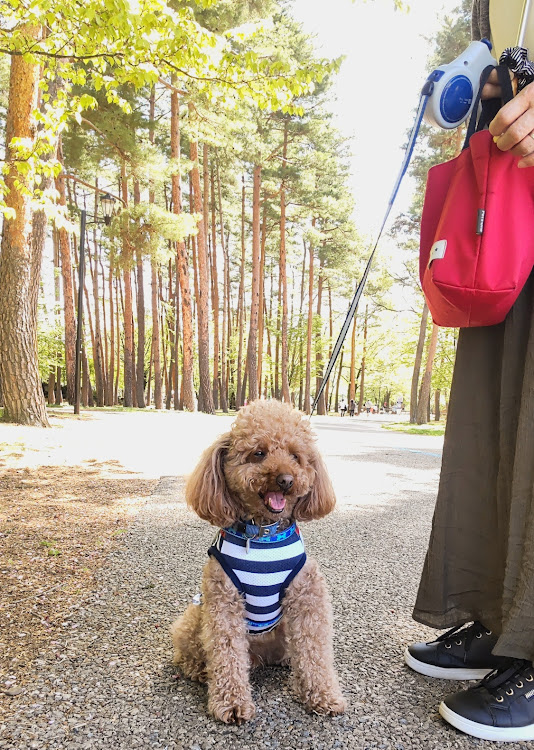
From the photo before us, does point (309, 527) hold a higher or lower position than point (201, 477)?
lower

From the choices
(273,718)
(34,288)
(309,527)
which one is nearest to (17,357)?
(34,288)

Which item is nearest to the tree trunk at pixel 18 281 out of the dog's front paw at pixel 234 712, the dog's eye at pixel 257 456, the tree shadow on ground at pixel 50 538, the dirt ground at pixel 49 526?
the dirt ground at pixel 49 526

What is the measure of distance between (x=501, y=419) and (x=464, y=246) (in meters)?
0.59

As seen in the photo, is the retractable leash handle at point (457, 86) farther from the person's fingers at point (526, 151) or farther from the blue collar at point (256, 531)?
the blue collar at point (256, 531)

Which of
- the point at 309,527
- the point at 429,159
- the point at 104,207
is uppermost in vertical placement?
the point at 429,159

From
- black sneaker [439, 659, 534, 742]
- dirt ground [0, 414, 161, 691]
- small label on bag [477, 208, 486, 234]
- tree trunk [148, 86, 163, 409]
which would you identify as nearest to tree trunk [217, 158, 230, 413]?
tree trunk [148, 86, 163, 409]

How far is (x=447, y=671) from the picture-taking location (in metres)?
1.89

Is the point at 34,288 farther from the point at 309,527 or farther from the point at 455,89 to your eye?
the point at 455,89

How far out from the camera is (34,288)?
786 centimetres

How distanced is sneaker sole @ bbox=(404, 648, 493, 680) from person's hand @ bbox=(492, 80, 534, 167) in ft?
5.57

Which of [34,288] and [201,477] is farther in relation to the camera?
[34,288]

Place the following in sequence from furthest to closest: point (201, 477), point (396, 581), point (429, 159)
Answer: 1. point (429, 159)
2. point (396, 581)
3. point (201, 477)

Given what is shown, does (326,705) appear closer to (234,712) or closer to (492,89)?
(234,712)

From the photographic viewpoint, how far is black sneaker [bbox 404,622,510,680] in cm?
188
